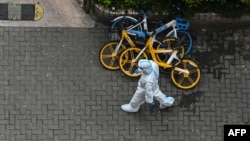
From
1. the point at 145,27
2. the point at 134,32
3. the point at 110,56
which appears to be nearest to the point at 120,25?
the point at 134,32

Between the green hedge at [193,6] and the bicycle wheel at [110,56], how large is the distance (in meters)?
0.81

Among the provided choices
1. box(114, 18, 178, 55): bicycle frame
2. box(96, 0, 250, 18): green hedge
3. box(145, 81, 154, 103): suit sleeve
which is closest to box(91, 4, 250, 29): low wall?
box(96, 0, 250, 18): green hedge

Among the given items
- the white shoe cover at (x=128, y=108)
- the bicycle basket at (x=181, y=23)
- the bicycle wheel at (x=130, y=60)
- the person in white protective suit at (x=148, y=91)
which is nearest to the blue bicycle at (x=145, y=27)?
the bicycle basket at (x=181, y=23)

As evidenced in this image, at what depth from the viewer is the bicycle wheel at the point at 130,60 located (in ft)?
41.7

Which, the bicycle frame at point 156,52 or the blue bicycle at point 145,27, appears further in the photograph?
the blue bicycle at point 145,27

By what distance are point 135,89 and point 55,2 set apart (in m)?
2.51

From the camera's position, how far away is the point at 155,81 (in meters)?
11.6

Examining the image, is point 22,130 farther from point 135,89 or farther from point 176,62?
point 176,62

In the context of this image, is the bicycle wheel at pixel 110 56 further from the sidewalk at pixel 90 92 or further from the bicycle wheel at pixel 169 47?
the bicycle wheel at pixel 169 47

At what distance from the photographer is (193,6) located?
1279 centimetres

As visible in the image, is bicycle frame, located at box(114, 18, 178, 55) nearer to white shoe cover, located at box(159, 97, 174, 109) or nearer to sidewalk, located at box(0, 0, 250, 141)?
sidewalk, located at box(0, 0, 250, 141)

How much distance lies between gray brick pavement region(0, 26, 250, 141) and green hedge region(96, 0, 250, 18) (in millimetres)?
665

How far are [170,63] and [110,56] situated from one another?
1229 millimetres

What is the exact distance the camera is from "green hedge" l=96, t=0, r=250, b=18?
500 inches
